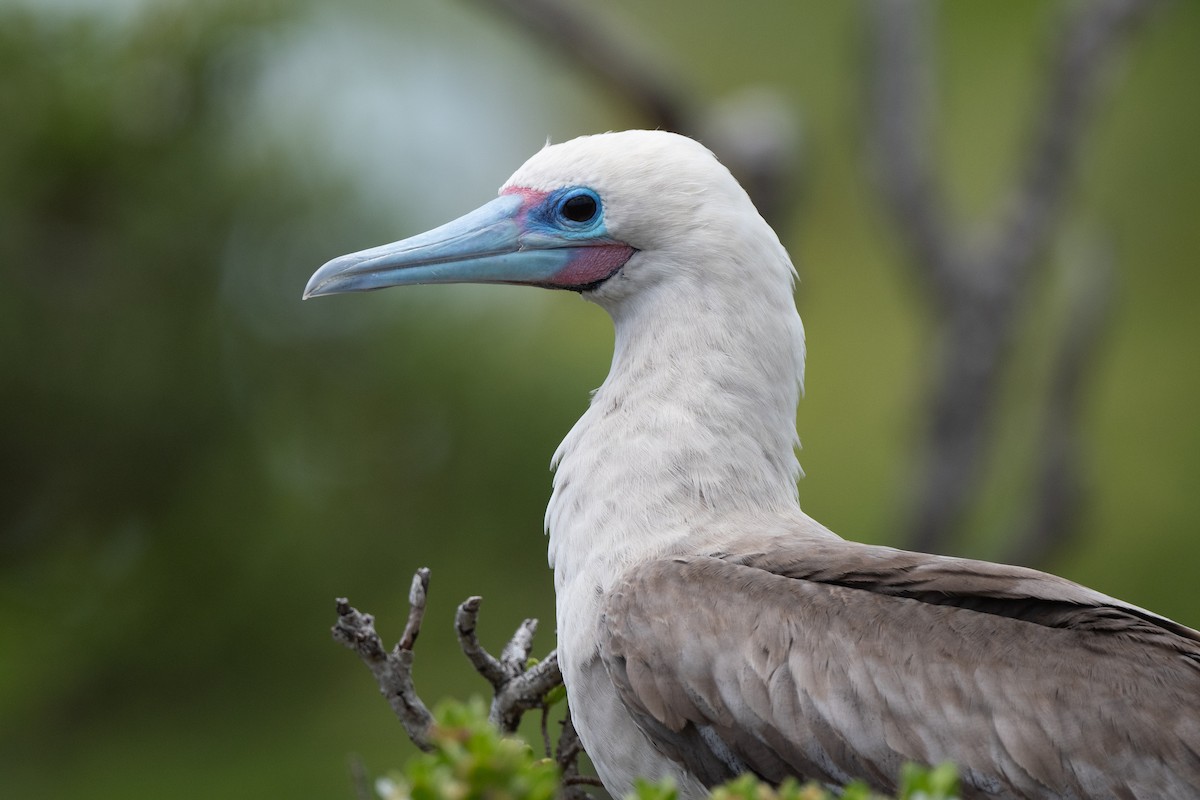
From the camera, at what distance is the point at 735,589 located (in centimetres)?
272

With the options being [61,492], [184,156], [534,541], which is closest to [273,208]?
[184,156]

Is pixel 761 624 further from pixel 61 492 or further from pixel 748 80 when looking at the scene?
pixel 748 80

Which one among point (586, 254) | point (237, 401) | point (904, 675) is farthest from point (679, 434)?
point (237, 401)

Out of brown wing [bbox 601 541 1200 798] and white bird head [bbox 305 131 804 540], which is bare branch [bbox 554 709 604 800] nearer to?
brown wing [bbox 601 541 1200 798]

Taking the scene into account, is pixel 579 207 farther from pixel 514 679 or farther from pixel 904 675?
pixel 904 675

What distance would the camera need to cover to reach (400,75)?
9.16 metres

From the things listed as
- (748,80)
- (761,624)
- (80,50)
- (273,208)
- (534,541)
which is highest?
(748,80)

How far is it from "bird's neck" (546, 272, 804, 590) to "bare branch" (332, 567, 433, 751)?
39cm

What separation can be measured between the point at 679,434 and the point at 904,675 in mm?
749

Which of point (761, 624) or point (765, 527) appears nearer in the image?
point (761, 624)

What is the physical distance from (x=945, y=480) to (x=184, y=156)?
521 centimetres

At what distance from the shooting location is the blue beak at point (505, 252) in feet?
10.8

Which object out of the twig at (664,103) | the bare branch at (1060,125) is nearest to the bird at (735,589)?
the twig at (664,103)

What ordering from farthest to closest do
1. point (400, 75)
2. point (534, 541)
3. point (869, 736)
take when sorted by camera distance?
point (400, 75)
point (534, 541)
point (869, 736)
